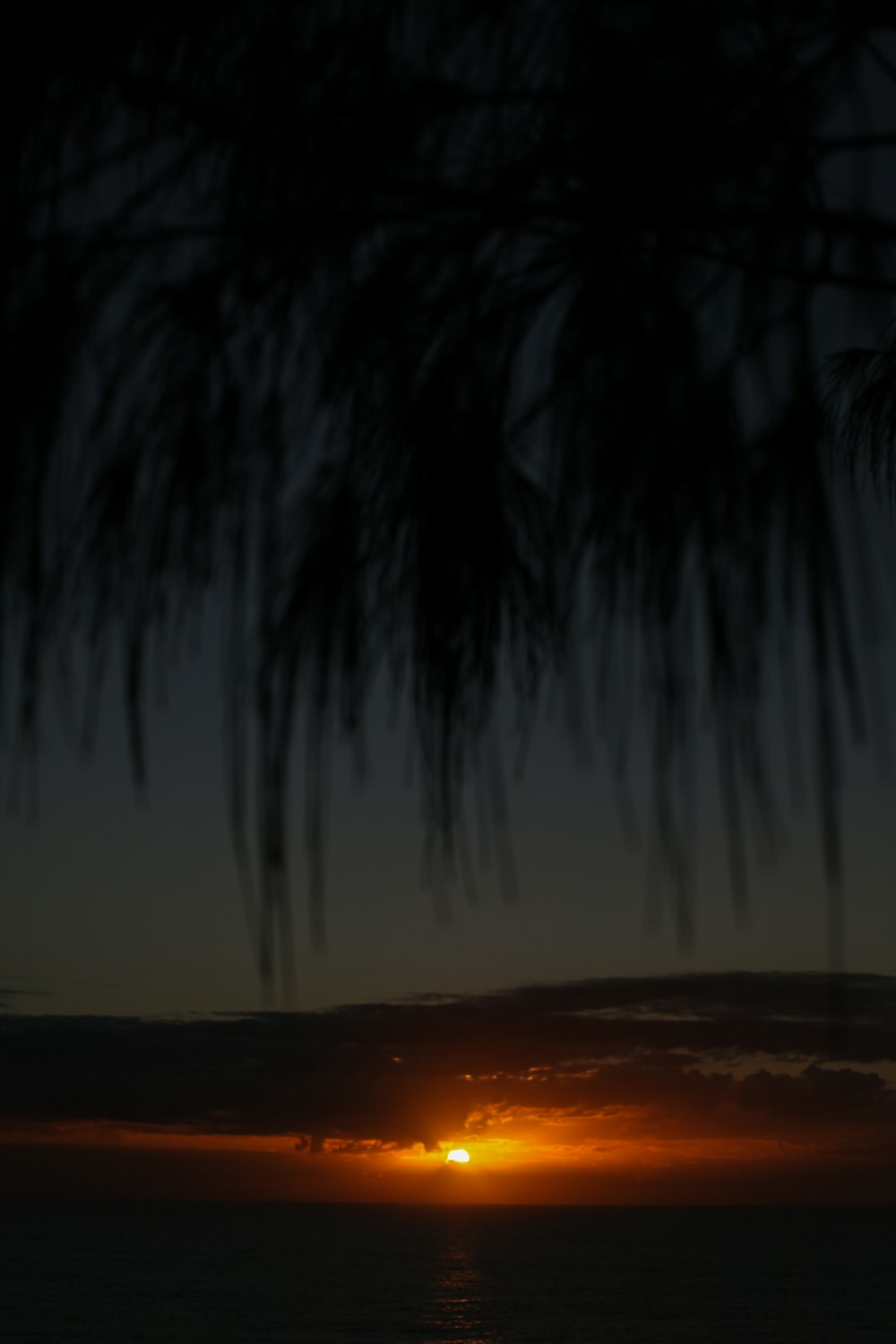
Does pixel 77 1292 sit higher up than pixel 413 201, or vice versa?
pixel 413 201

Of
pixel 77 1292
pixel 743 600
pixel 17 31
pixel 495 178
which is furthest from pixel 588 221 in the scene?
pixel 77 1292

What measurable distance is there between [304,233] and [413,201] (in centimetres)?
14

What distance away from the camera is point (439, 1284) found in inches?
2667

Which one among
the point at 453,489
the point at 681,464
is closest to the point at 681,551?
the point at 681,464

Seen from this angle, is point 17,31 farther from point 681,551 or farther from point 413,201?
point 681,551

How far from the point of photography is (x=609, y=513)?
59.1 inches

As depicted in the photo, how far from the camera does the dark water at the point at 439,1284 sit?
54.2 meters

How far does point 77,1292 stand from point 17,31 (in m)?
70.4

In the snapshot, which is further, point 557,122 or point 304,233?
point 557,122

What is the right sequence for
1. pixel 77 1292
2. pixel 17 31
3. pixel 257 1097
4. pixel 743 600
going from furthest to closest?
pixel 257 1097
pixel 77 1292
pixel 17 31
pixel 743 600

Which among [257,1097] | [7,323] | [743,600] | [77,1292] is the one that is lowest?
[77,1292]

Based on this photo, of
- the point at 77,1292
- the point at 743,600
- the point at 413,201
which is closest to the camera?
the point at 743,600

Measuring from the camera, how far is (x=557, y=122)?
1576mm

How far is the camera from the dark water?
54.2 metres
